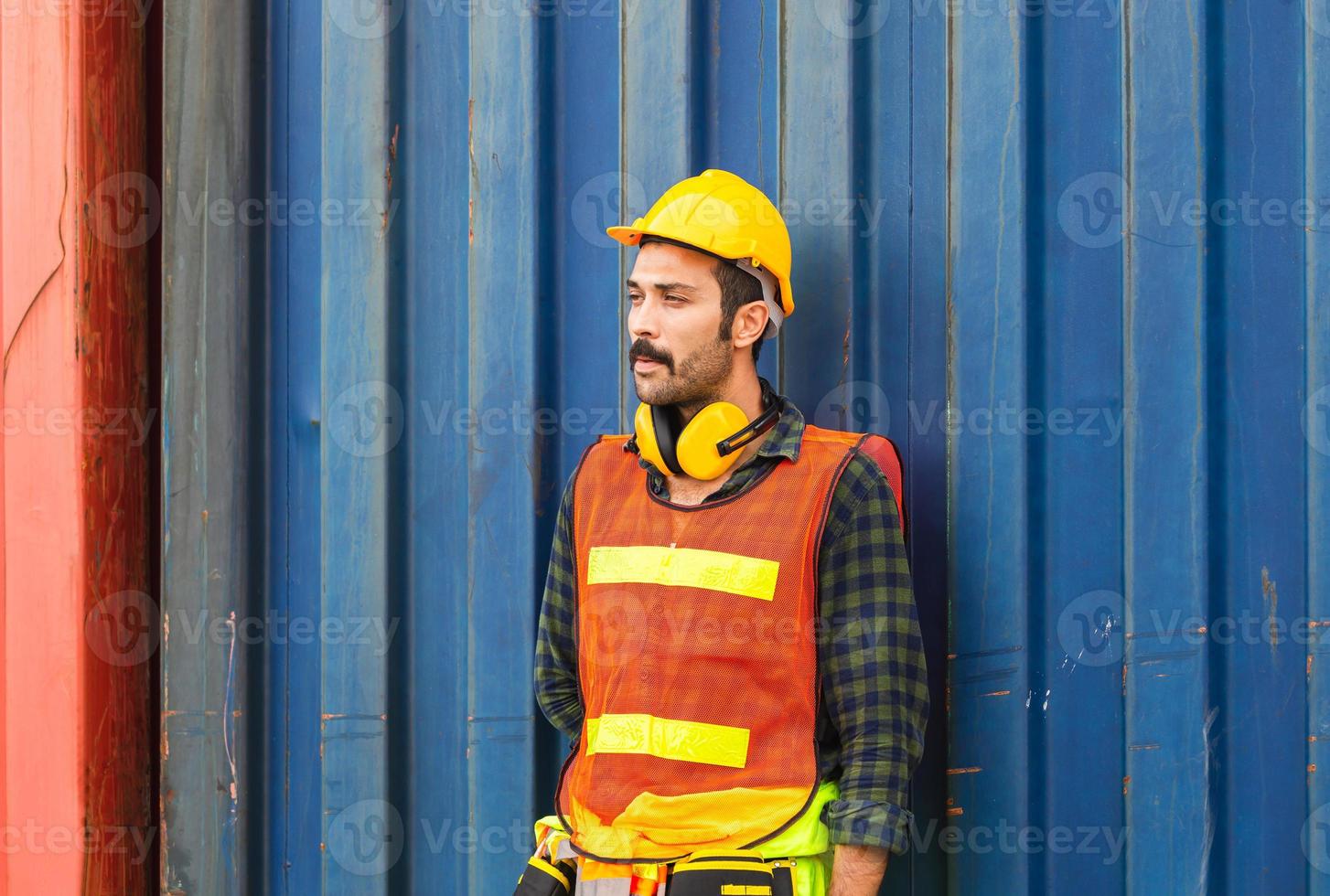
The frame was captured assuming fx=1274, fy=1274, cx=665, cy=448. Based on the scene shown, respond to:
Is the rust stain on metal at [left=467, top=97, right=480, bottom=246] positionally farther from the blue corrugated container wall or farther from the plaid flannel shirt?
the plaid flannel shirt

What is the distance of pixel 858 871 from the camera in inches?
95.7

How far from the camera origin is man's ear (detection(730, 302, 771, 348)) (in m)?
2.72

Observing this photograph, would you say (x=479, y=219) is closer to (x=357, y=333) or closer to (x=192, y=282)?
(x=357, y=333)

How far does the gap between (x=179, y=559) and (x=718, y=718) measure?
174 centimetres
